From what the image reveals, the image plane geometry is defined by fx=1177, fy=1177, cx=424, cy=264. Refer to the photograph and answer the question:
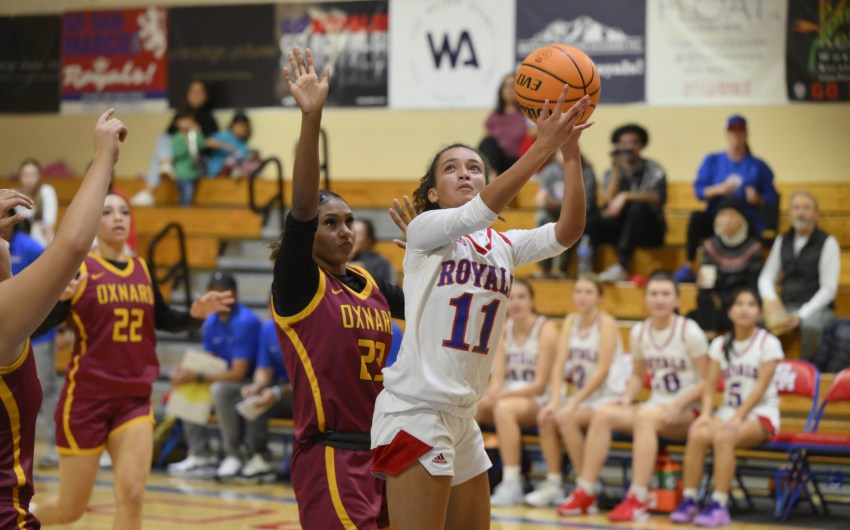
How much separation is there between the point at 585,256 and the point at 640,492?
302cm

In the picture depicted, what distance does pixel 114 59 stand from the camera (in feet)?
47.0

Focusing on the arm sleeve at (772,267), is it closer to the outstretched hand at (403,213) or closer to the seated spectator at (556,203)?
the seated spectator at (556,203)

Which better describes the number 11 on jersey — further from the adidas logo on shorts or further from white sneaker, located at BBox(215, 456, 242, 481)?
white sneaker, located at BBox(215, 456, 242, 481)

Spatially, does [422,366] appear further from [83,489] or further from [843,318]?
[843,318]

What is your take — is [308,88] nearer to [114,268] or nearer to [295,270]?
[295,270]

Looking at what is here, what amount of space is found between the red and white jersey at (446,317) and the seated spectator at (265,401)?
5629 mm

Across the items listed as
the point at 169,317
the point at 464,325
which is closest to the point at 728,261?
the point at 169,317

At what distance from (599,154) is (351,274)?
8294mm

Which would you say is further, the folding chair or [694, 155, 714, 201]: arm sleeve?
[694, 155, 714, 201]: arm sleeve

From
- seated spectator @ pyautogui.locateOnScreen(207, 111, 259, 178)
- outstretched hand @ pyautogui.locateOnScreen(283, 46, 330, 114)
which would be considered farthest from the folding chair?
seated spectator @ pyautogui.locateOnScreen(207, 111, 259, 178)

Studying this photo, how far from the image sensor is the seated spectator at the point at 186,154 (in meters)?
13.0

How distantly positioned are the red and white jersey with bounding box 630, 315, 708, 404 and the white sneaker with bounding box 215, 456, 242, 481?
3.38 meters

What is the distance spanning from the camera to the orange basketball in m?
3.93

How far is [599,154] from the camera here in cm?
1223
